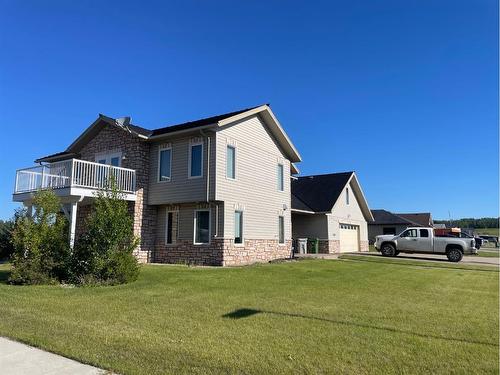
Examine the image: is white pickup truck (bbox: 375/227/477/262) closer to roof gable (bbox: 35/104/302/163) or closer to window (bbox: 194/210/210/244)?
roof gable (bbox: 35/104/302/163)

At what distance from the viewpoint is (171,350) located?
5.57 m

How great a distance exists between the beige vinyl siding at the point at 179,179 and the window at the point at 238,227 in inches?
79.4

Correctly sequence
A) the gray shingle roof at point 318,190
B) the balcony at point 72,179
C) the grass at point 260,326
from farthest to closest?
the gray shingle roof at point 318,190
the balcony at point 72,179
the grass at point 260,326

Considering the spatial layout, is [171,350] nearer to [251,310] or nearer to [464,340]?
[251,310]

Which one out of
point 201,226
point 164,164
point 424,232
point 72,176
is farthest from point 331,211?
point 72,176

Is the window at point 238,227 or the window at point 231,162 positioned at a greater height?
the window at point 231,162

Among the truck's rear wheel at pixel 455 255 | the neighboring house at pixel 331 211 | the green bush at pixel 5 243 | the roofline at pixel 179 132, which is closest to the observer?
the roofline at pixel 179 132

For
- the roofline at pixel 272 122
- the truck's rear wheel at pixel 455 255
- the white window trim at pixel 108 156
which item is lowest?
the truck's rear wheel at pixel 455 255

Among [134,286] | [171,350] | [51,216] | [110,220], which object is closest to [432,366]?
[171,350]

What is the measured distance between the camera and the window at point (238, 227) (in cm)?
1875

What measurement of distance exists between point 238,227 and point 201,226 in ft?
5.77

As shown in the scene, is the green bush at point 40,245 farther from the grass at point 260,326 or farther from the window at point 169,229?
the window at point 169,229

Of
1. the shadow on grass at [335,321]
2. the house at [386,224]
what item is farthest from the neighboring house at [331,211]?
the shadow on grass at [335,321]

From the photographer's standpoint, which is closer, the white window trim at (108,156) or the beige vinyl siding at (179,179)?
the beige vinyl siding at (179,179)
